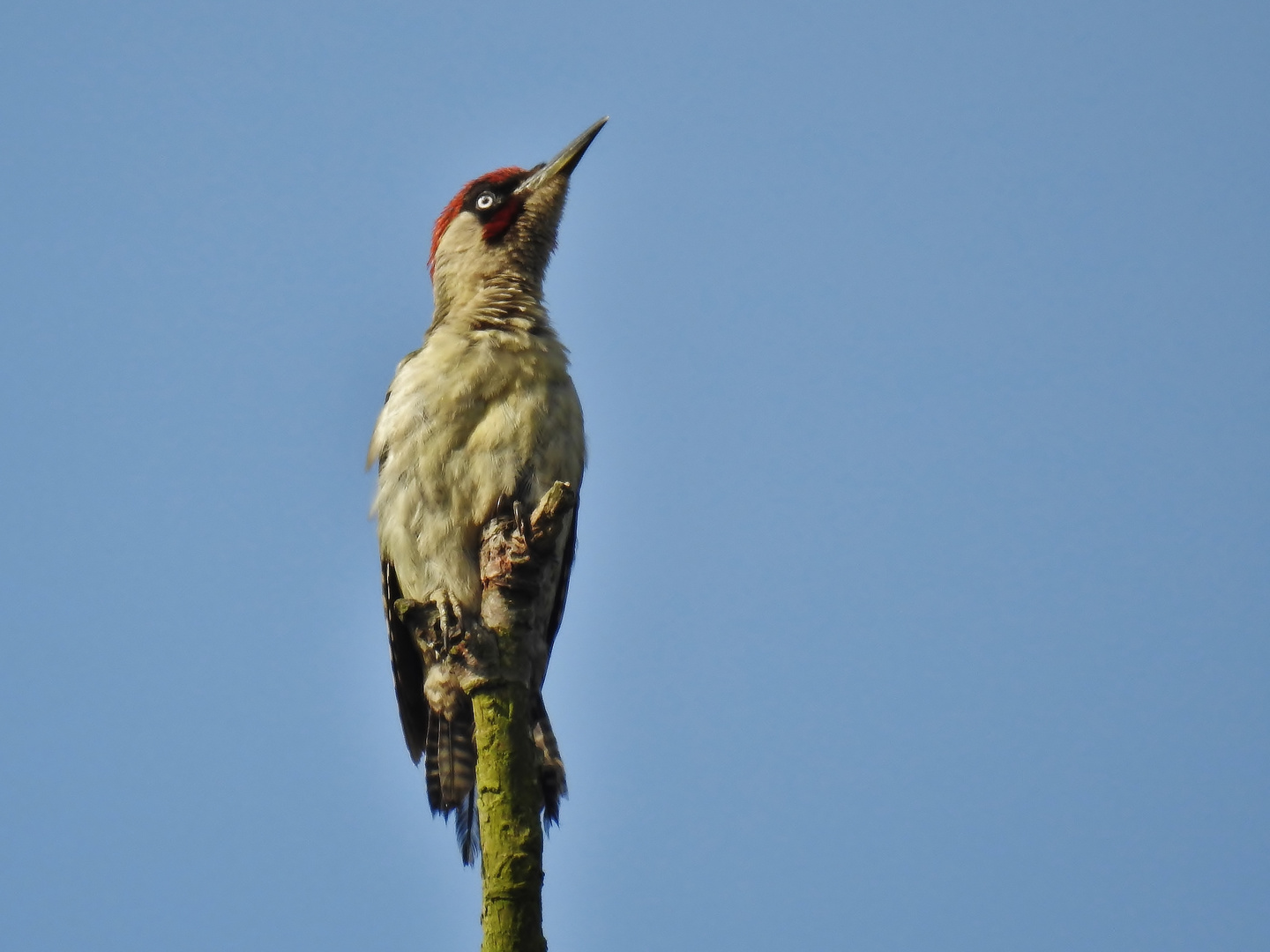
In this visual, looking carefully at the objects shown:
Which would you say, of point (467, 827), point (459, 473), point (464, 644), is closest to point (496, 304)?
point (459, 473)

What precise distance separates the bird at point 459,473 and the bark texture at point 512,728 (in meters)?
0.86

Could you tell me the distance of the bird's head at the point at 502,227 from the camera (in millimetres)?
7734

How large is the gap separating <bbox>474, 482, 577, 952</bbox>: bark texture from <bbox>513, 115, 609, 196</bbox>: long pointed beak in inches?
134

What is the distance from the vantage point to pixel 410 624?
17.0 ft

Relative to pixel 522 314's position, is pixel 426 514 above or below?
below

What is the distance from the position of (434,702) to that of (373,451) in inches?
59.0

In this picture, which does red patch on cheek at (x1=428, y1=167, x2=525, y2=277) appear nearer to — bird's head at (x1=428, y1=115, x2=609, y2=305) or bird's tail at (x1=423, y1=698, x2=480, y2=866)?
bird's head at (x1=428, y1=115, x2=609, y2=305)

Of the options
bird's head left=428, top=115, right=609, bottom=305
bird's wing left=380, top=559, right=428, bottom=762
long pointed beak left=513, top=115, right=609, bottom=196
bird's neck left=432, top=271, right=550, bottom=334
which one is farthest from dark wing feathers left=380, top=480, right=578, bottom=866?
long pointed beak left=513, top=115, right=609, bottom=196

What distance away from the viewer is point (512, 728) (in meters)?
4.50

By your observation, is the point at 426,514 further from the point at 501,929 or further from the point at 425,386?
the point at 501,929

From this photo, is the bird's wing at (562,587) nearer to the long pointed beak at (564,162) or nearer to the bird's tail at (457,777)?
the bird's tail at (457,777)

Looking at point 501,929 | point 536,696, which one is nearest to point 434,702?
point 536,696

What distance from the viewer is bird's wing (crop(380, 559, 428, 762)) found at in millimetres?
6492

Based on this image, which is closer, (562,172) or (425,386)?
(425,386)
